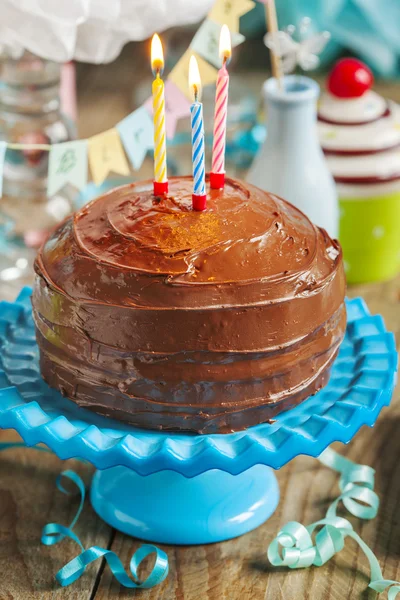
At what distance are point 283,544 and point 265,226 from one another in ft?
1.53

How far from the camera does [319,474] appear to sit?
1.40m

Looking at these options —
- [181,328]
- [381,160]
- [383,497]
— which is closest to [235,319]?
[181,328]

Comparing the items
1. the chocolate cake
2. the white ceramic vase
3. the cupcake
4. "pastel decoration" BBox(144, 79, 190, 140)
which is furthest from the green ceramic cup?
the chocolate cake

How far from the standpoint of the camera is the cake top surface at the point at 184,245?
108 cm

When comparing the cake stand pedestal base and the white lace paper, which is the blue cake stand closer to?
the cake stand pedestal base

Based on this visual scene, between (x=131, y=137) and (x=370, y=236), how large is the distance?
2.28ft

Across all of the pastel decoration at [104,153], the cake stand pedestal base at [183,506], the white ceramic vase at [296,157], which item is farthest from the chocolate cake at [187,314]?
the white ceramic vase at [296,157]

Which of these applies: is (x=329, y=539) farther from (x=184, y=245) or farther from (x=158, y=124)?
(x=158, y=124)

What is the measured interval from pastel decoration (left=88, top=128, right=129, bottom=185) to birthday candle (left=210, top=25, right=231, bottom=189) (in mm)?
285

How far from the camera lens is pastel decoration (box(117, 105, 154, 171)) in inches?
57.3

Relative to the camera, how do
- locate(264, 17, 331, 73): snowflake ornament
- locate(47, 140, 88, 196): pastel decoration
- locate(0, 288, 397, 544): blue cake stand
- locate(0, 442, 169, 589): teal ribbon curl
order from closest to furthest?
locate(0, 288, 397, 544): blue cake stand, locate(0, 442, 169, 589): teal ribbon curl, locate(47, 140, 88, 196): pastel decoration, locate(264, 17, 331, 73): snowflake ornament

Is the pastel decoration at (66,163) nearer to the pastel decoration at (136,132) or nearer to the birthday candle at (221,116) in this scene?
the pastel decoration at (136,132)

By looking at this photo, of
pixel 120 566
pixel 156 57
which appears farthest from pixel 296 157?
pixel 120 566

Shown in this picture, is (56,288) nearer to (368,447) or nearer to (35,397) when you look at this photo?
(35,397)
